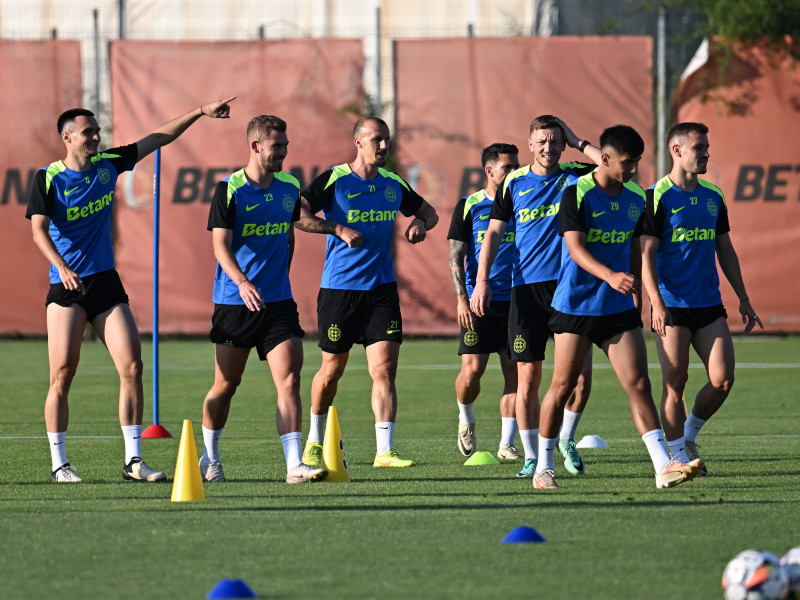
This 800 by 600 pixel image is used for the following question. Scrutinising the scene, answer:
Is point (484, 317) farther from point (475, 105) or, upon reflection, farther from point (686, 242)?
point (475, 105)

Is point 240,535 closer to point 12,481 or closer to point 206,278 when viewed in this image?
point 12,481

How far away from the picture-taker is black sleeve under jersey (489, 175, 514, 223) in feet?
28.6

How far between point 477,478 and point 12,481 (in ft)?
9.22

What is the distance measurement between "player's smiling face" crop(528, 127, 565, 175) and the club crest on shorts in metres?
1.74

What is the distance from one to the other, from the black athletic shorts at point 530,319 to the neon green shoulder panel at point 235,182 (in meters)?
1.90

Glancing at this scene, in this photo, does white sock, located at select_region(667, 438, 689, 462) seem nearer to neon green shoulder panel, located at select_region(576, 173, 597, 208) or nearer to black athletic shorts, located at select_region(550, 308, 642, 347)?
black athletic shorts, located at select_region(550, 308, 642, 347)

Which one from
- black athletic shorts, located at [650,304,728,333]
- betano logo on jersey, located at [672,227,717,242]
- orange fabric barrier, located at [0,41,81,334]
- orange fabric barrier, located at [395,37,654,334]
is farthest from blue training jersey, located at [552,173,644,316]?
orange fabric barrier, located at [0,41,81,334]

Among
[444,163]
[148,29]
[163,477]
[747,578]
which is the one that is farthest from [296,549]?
[148,29]

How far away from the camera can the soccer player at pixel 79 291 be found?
8.50m

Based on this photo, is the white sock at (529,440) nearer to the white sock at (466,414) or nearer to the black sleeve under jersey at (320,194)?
the white sock at (466,414)

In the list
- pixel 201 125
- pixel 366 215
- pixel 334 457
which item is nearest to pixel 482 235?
pixel 366 215

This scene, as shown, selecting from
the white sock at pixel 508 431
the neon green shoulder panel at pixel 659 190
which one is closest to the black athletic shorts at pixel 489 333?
the white sock at pixel 508 431

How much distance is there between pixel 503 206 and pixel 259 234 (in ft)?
5.00

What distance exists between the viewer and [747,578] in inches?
186
